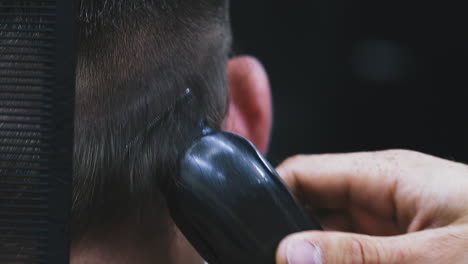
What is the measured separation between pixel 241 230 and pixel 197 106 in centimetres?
23

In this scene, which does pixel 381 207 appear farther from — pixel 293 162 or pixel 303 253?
pixel 303 253

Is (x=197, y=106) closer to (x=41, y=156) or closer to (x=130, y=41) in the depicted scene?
(x=130, y=41)

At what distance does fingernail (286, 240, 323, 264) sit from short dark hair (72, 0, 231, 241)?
20cm

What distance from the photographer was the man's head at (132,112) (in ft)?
2.48

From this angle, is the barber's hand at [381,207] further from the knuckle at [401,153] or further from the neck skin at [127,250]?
the neck skin at [127,250]

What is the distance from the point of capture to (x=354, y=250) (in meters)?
0.69

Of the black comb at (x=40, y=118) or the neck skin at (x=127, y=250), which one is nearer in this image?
the black comb at (x=40, y=118)

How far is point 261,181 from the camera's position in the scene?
0.74 meters

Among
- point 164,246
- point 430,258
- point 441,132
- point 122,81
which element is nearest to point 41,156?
point 122,81

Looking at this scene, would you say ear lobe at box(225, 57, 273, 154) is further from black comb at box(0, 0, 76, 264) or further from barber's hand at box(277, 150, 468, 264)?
black comb at box(0, 0, 76, 264)

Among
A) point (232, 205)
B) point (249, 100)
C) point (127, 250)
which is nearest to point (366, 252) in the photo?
point (232, 205)

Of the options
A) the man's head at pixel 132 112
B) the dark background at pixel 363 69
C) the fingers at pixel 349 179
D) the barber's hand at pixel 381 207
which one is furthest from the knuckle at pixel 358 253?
the dark background at pixel 363 69

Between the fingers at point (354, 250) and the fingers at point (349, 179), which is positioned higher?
the fingers at point (354, 250)

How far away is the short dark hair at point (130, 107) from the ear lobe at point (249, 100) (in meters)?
0.26
